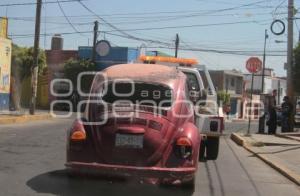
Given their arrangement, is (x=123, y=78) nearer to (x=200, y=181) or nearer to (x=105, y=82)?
(x=105, y=82)

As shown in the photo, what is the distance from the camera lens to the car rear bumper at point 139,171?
8906 millimetres

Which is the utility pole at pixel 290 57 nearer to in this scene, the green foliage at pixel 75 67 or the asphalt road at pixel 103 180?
the asphalt road at pixel 103 180

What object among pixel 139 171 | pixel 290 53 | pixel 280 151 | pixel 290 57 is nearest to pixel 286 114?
pixel 290 57

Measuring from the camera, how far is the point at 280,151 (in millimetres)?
17484

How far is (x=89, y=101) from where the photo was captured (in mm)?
9938

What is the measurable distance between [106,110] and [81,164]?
948 millimetres

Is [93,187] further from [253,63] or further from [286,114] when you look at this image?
[286,114]

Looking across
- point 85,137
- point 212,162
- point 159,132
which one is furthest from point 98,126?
point 212,162

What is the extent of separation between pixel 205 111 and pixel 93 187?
4950 millimetres

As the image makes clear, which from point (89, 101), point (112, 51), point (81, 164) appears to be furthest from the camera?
point (112, 51)

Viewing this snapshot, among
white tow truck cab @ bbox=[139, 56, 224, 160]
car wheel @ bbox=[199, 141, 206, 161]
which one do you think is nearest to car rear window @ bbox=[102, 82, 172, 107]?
white tow truck cab @ bbox=[139, 56, 224, 160]

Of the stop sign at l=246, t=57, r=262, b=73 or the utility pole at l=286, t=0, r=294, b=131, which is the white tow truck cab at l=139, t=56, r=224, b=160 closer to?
the stop sign at l=246, t=57, r=262, b=73

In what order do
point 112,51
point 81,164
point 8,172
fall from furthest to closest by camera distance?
point 112,51 → point 8,172 → point 81,164

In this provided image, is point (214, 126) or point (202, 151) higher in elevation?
point (214, 126)
